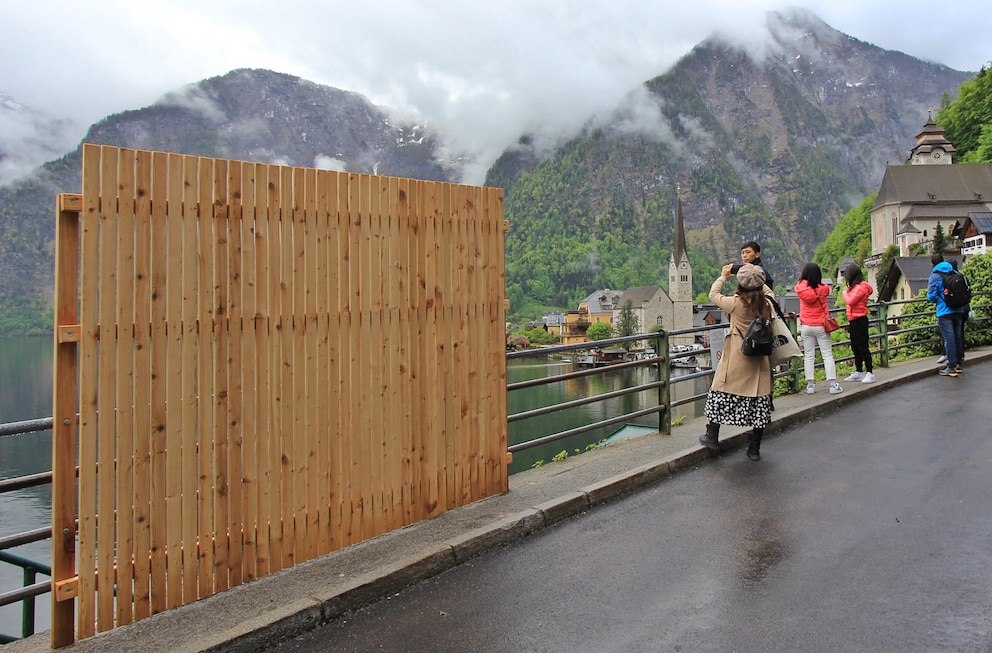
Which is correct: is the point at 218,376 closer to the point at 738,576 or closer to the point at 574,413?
the point at 738,576

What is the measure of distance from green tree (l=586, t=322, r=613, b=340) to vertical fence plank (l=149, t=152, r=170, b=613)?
4950 inches

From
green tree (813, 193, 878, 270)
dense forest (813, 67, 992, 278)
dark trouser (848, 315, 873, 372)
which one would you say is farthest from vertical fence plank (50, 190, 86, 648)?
green tree (813, 193, 878, 270)

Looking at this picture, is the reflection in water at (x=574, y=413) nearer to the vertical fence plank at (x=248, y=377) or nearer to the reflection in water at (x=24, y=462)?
the reflection in water at (x=24, y=462)

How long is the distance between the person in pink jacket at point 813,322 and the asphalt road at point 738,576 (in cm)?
355

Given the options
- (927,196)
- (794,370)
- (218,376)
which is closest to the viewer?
(218,376)

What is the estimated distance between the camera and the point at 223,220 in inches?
155

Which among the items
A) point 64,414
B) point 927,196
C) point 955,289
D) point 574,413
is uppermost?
point 927,196

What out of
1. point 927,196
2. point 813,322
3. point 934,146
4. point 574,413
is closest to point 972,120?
point 934,146

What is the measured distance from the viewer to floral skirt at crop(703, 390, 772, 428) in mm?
6859

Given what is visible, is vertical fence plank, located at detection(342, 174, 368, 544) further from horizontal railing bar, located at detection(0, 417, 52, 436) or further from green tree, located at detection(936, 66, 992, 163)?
green tree, located at detection(936, 66, 992, 163)

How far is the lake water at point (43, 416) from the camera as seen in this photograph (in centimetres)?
1734

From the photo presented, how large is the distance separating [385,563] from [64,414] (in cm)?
188

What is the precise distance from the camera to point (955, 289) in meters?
11.8

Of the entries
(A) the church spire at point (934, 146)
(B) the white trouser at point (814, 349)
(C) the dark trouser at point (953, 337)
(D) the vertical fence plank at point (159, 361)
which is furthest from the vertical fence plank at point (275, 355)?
(A) the church spire at point (934, 146)
